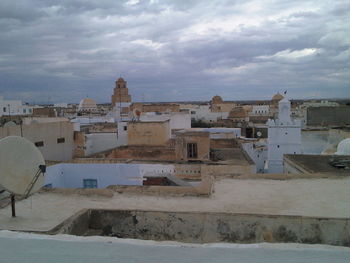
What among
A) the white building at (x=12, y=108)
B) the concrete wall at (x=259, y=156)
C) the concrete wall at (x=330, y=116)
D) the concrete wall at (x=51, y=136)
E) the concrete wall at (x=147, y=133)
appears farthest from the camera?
the white building at (x=12, y=108)

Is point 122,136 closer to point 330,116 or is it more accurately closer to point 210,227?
point 210,227

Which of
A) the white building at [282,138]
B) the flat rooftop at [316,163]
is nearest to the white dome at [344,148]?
the flat rooftop at [316,163]

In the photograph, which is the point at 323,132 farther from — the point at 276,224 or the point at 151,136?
the point at 276,224

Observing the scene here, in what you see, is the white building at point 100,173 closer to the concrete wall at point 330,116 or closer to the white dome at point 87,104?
the concrete wall at point 330,116

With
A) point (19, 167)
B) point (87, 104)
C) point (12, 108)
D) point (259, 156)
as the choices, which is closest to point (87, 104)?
point (87, 104)

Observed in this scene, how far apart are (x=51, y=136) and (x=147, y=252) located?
1394 cm

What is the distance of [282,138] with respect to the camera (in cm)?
2064

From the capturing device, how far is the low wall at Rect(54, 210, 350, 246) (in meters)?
5.09

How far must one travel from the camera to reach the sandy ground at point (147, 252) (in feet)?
8.45

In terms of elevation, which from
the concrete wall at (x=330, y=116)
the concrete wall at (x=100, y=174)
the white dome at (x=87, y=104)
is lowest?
the concrete wall at (x=100, y=174)

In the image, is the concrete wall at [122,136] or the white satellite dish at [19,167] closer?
the white satellite dish at [19,167]

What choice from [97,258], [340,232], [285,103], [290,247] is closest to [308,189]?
[340,232]

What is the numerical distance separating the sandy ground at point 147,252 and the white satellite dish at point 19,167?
2614mm

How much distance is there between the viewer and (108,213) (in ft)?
18.5
